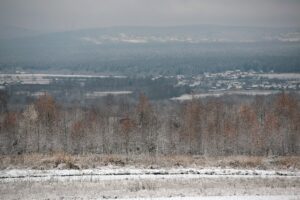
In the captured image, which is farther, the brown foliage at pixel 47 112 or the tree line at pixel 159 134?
the brown foliage at pixel 47 112

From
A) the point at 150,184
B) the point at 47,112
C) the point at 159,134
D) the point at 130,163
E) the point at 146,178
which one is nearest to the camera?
the point at 150,184

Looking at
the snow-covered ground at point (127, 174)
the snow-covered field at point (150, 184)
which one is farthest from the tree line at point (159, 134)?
Answer: the snow-covered field at point (150, 184)

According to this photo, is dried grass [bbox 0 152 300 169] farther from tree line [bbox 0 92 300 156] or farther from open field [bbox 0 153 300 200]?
tree line [bbox 0 92 300 156]

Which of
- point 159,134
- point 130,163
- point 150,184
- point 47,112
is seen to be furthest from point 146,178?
point 47,112

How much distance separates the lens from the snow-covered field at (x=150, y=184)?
25781 millimetres

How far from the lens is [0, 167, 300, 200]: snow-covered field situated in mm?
25781

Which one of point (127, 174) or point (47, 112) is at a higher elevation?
point (127, 174)

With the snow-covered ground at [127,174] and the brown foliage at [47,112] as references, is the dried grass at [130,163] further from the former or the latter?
the brown foliage at [47,112]

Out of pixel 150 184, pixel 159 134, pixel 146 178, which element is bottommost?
pixel 159 134

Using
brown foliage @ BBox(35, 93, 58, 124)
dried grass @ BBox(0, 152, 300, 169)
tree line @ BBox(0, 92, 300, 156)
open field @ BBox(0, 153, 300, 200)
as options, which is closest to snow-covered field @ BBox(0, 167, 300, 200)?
open field @ BBox(0, 153, 300, 200)

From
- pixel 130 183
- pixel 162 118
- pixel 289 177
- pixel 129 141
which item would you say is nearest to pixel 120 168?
pixel 130 183

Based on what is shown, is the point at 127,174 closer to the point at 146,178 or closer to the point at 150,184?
the point at 146,178

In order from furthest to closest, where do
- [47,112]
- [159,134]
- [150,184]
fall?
[159,134]
[47,112]
[150,184]

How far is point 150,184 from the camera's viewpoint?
2880 cm
